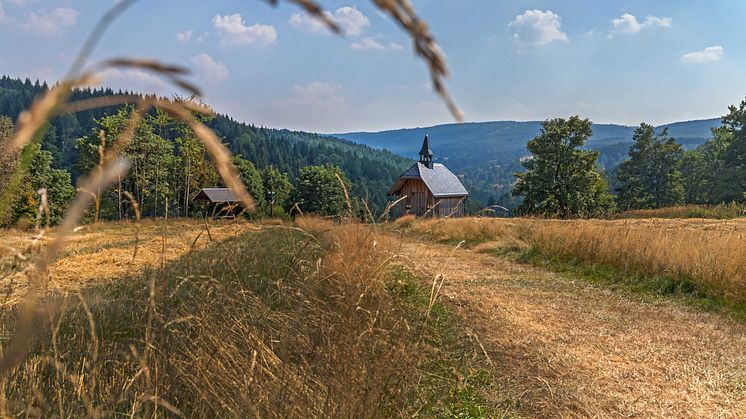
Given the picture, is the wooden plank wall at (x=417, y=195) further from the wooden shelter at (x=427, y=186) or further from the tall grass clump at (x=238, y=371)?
the tall grass clump at (x=238, y=371)

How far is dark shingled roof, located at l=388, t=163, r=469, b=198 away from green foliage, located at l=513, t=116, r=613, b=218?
5737 millimetres

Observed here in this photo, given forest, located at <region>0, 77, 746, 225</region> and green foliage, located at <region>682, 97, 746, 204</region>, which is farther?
green foliage, located at <region>682, 97, 746, 204</region>

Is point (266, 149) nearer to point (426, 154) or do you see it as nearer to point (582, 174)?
point (426, 154)

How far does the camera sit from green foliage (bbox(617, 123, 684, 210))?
Result: 136 feet

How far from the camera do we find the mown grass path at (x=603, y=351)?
302cm

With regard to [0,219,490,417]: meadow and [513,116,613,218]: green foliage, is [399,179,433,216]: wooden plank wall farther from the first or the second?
[0,219,490,417]: meadow

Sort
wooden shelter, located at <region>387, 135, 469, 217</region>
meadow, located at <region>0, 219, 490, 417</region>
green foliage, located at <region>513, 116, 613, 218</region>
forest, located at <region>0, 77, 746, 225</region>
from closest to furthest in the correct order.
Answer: meadow, located at <region>0, 219, 490, 417</region>, forest, located at <region>0, 77, 746, 225</region>, green foliage, located at <region>513, 116, 613, 218</region>, wooden shelter, located at <region>387, 135, 469, 217</region>

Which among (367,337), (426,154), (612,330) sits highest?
(426,154)

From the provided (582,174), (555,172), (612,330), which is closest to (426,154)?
(555,172)

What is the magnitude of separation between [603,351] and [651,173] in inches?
1761

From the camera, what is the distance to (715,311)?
5344 millimetres

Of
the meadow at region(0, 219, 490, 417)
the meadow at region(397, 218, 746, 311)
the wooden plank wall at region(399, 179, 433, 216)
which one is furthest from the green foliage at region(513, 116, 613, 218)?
the meadow at region(0, 219, 490, 417)

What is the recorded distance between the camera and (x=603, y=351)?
398cm

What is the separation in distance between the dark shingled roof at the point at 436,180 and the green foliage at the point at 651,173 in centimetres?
1514
